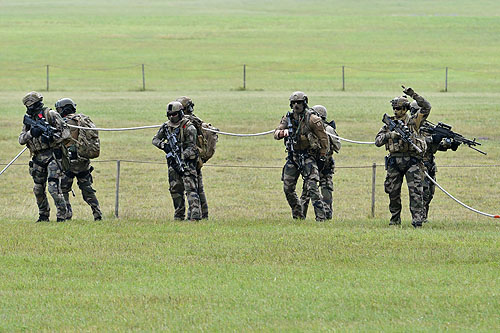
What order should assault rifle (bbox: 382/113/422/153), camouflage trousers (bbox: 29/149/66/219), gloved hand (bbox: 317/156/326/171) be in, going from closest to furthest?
assault rifle (bbox: 382/113/422/153)
camouflage trousers (bbox: 29/149/66/219)
gloved hand (bbox: 317/156/326/171)

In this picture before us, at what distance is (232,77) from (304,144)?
37607mm

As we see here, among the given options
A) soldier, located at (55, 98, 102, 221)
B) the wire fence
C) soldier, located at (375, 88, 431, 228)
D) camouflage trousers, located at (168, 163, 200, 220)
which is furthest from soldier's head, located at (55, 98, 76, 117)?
the wire fence

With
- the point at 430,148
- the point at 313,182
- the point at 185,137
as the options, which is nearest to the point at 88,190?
the point at 185,137

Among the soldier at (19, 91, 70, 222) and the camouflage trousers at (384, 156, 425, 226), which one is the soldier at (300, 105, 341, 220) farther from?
the soldier at (19, 91, 70, 222)

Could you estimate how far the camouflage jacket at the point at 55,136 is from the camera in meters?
14.4

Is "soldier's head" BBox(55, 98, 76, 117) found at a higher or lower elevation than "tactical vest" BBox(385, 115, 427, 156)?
higher

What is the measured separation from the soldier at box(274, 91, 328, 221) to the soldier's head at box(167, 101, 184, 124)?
62.3 inches

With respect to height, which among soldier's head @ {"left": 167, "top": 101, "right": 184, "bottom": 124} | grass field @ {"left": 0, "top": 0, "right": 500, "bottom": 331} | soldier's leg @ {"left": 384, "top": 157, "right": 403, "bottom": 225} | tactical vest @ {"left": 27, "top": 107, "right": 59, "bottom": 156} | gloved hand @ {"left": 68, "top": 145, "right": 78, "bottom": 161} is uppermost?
soldier's head @ {"left": 167, "top": 101, "right": 184, "bottom": 124}

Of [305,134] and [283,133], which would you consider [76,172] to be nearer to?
[283,133]

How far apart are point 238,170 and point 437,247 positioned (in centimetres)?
1220

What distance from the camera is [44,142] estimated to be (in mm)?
14422

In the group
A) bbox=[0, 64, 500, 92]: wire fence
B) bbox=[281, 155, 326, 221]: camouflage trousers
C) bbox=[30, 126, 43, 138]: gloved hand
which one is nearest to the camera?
bbox=[30, 126, 43, 138]: gloved hand

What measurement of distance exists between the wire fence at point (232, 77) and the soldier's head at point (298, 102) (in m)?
30.3

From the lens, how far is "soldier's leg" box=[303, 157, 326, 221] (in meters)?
14.6
